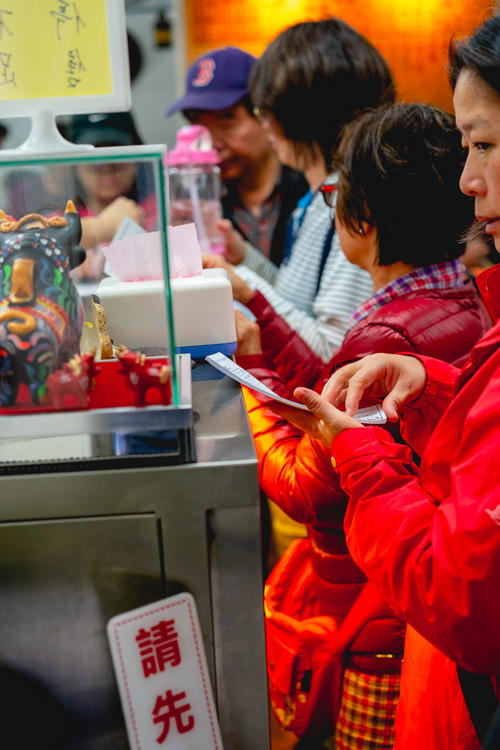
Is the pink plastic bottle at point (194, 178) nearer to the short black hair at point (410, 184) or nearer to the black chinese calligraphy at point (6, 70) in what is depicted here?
the short black hair at point (410, 184)

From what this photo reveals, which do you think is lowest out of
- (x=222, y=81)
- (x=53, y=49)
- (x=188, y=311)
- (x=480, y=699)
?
(x=480, y=699)

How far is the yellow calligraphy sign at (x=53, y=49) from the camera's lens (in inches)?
38.7

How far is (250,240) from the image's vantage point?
2.90 metres

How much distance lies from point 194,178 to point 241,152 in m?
0.22

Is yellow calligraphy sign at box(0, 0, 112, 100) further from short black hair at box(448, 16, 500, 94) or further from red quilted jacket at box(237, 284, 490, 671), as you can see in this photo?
red quilted jacket at box(237, 284, 490, 671)

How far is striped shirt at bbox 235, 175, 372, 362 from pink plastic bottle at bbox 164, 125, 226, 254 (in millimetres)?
647

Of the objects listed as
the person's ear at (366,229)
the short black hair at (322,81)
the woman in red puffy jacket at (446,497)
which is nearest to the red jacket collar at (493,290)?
the woman in red puffy jacket at (446,497)

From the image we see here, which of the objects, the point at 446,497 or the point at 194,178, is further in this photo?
the point at 194,178

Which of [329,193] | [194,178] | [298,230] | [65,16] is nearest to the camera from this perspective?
[65,16]

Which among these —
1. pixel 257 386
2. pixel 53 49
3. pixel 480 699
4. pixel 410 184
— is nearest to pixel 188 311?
pixel 257 386

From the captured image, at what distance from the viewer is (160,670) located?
0.87m

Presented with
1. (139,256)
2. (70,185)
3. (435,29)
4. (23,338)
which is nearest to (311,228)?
(139,256)

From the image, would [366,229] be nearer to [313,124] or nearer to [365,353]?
[365,353]

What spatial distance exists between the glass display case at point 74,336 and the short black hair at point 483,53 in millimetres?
422
